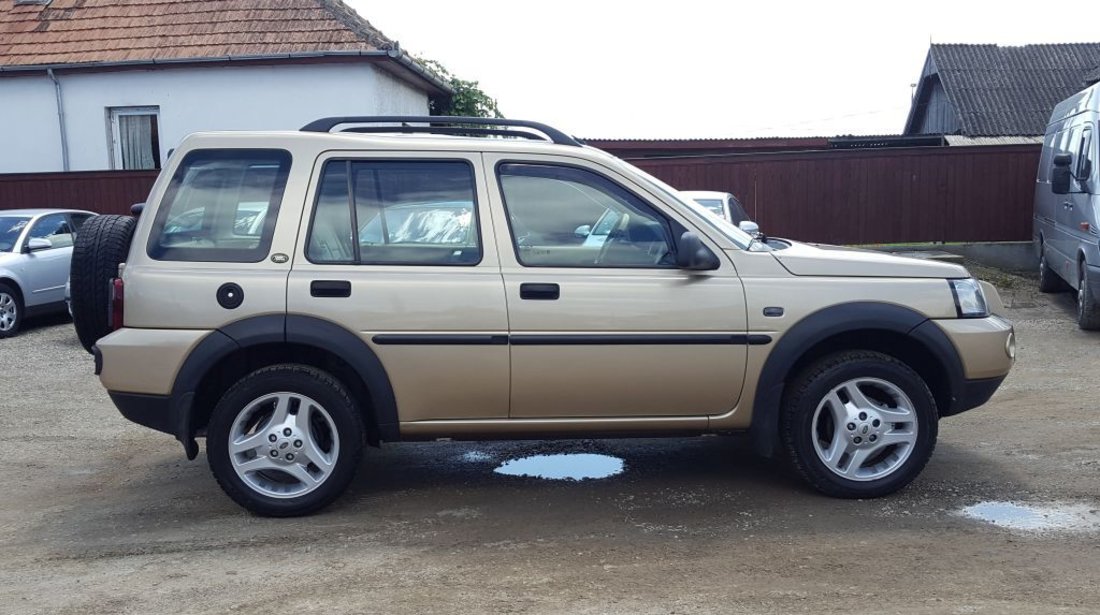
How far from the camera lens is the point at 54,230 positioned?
13.7 m

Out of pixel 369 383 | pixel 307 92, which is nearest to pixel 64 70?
pixel 307 92

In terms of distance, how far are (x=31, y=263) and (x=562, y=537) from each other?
34.2 ft

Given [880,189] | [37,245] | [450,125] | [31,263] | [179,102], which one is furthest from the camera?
[179,102]

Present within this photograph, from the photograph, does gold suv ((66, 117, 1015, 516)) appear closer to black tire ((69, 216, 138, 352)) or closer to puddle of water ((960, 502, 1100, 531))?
black tire ((69, 216, 138, 352))

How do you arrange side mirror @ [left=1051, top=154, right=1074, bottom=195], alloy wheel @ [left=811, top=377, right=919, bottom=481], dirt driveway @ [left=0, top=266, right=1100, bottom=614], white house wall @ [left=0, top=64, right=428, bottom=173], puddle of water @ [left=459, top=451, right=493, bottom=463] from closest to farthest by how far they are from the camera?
dirt driveway @ [left=0, top=266, right=1100, bottom=614] → alloy wheel @ [left=811, top=377, right=919, bottom=481] → puddle of water @ [left=459, top=451, right=493, bottom=463] → side mirror @ [left=1051, top=154, right=1074, bottom=195] → white house wall @ [left=0, top=64, right=428, bottom=173]

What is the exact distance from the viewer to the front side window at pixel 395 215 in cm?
523

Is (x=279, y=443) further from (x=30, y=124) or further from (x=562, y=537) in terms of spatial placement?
(x=30, y=124)

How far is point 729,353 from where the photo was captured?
17.2ft

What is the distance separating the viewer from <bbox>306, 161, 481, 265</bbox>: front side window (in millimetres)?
5227

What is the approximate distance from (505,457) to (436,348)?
1557mm

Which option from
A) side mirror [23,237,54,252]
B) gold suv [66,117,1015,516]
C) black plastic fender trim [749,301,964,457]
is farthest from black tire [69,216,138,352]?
side mirror [23,237,54,252]

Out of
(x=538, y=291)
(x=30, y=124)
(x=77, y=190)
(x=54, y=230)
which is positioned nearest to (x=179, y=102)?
(x=77, y=190)

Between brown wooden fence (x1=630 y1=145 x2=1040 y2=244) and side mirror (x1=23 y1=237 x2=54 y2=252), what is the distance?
9210 mm

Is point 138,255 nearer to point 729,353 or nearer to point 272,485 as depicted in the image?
point 272,485
